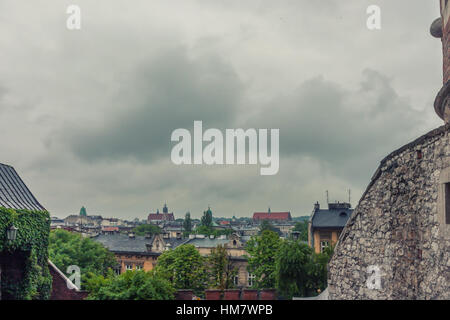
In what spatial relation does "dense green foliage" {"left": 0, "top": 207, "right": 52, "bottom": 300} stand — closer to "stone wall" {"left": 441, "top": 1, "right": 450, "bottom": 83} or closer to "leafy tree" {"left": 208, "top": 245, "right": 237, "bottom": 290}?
"stone wall" {"left": 441, "top": 1, "right": 450, "bottom": 83}

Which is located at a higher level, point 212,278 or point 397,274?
point 397,274

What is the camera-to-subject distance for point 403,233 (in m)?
6.52

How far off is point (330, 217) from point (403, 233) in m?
47.4

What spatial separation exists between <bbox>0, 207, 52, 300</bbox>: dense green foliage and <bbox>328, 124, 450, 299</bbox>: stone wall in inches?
513

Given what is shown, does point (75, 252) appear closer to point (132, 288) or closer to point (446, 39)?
point (132, 288)

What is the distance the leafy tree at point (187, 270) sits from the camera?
4300 centimetres

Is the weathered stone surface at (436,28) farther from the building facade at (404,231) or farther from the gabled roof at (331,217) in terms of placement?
the gabled roof at (331,217)

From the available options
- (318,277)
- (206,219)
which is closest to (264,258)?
(318,277)

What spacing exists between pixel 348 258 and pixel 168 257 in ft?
130

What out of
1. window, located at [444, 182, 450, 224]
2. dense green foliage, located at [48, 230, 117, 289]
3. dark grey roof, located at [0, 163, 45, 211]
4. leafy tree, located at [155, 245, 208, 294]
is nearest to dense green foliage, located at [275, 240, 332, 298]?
leafy tree, located at [155, 245, 208, 294]

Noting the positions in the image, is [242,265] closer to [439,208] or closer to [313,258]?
[313,258]

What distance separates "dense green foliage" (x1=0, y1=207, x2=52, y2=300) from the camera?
1602 cm
